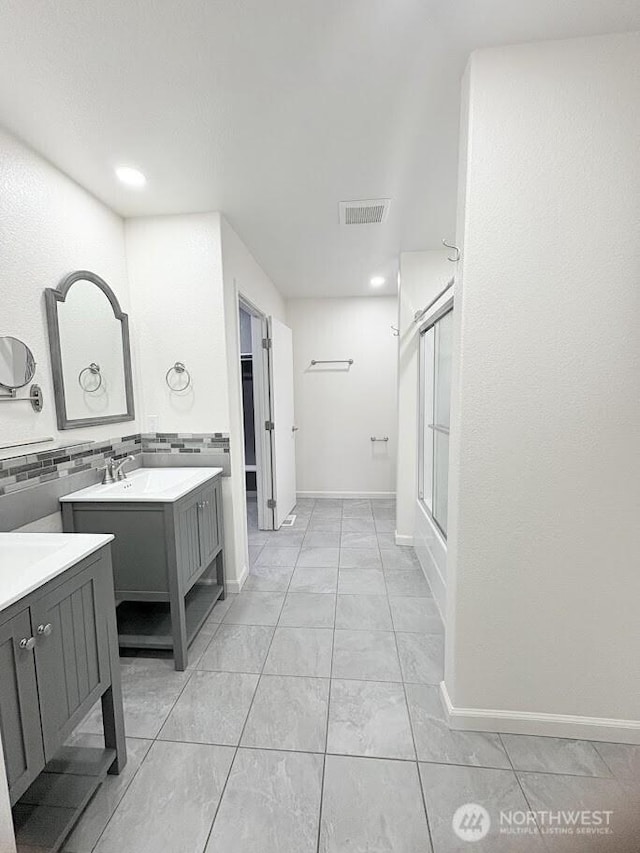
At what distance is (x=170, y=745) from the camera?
1.46 metres

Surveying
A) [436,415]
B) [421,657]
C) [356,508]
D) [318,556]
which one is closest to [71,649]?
[421,657]

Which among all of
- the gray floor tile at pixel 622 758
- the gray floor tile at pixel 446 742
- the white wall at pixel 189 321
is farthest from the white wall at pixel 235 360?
the gray floor tile at pixel 622 758

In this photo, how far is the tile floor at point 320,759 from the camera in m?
1.16

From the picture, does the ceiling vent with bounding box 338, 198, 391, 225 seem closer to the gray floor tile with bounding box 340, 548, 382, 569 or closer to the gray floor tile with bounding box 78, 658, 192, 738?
the gray floor tile with bounding box 340, 548, 382, 569

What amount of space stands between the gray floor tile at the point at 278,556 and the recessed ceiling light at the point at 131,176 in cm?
260

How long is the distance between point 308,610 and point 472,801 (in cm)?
125

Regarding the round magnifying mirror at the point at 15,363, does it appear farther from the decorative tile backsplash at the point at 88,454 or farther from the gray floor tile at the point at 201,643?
the gray floor tile at the point at 201,643

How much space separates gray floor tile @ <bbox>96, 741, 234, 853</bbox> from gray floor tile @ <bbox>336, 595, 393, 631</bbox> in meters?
0.95

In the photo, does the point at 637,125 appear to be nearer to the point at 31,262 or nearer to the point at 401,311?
the point at 401,311

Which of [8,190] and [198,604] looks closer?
[8,190]

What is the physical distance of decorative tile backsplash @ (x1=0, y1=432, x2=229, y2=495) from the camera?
1.60m

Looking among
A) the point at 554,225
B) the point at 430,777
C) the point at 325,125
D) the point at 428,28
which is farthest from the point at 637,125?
the point at 430,777

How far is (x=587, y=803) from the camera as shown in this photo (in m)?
1.23

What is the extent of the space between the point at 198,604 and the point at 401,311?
259 centimetres
